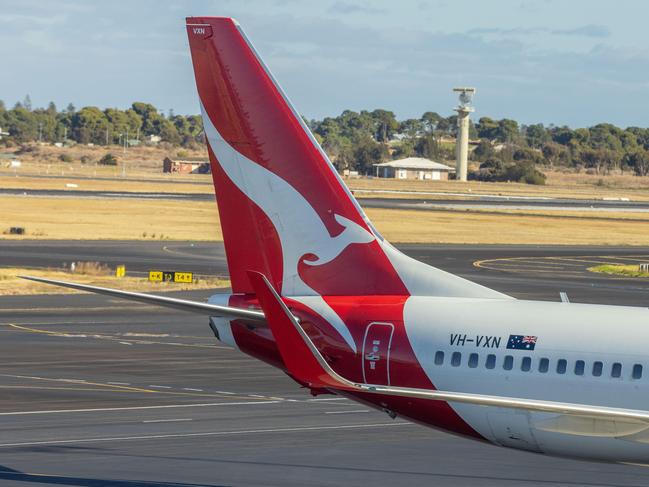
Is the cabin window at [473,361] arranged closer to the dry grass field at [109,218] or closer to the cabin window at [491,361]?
the cabin window at [491,361]

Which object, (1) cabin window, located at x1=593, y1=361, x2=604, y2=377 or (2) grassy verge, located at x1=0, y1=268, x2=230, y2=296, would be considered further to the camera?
(2) grassy verge, located at x1=0, y1=268, x2=230, y2=296

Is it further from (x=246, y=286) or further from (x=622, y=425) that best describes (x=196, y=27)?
(x=622, y=425)

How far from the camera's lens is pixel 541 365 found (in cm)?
2328

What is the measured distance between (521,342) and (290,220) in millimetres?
5810

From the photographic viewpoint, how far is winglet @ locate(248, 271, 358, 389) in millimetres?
21547

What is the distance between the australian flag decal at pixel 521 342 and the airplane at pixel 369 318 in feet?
0.11

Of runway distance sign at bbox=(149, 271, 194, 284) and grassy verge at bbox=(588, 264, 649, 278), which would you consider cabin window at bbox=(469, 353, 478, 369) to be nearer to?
runway distance sign at bbox=(149, 271, 194, 284)

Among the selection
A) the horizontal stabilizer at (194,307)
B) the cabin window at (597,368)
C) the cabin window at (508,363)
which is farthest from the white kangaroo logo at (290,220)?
the cabin window at (597,368)

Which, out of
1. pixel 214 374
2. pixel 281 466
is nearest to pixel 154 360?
pixel 214 374

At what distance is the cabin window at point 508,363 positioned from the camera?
77.4 feet

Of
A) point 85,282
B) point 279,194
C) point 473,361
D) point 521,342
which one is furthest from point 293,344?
point 85,282

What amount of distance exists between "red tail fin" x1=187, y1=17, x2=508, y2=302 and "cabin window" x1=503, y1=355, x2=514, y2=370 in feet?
8.21

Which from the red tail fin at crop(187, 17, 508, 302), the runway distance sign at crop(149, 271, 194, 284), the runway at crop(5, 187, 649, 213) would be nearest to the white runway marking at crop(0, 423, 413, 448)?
the red tail fin at crop(187, 17, 508, 302)

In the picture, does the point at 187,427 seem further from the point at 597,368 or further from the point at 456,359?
the point at 597,368
